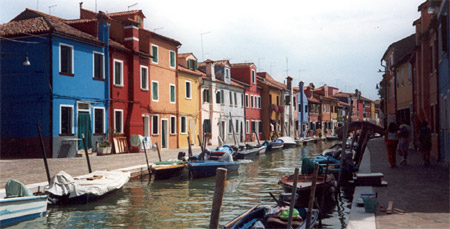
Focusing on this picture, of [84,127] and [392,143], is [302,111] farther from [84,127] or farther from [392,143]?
[392,143]

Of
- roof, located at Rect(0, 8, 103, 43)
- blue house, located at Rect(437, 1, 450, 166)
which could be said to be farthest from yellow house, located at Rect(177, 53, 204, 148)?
blue house, located at Rect(437, 1, 450, 166)

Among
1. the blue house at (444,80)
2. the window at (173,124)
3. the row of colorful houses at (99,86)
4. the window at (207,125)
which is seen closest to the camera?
the blue house at (444,80)

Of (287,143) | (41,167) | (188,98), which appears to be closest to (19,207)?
(41,167)

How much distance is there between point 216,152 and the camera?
2356 centimetres

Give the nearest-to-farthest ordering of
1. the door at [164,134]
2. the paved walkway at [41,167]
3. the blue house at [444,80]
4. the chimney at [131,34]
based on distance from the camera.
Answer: the paved walkway at [41,167] < the blue house at [444,80] < the chimney at [131,34] < the door at [164,134]

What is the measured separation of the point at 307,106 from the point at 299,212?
195 ft

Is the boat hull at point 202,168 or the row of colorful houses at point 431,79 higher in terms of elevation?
the row of colorful houses at point 431,79

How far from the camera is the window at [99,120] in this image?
25.6m

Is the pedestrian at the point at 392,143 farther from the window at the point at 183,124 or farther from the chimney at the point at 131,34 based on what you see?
the window at the point at 183,124

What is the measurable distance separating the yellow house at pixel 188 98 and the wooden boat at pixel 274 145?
5677 mm

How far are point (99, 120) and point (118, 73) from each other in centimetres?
341

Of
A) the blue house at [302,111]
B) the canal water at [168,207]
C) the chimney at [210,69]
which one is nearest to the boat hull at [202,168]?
the canal water at [168,207]

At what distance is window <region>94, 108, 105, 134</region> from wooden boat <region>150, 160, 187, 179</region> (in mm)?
7547

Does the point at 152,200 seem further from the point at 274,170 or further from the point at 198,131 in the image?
the point at 198,131
